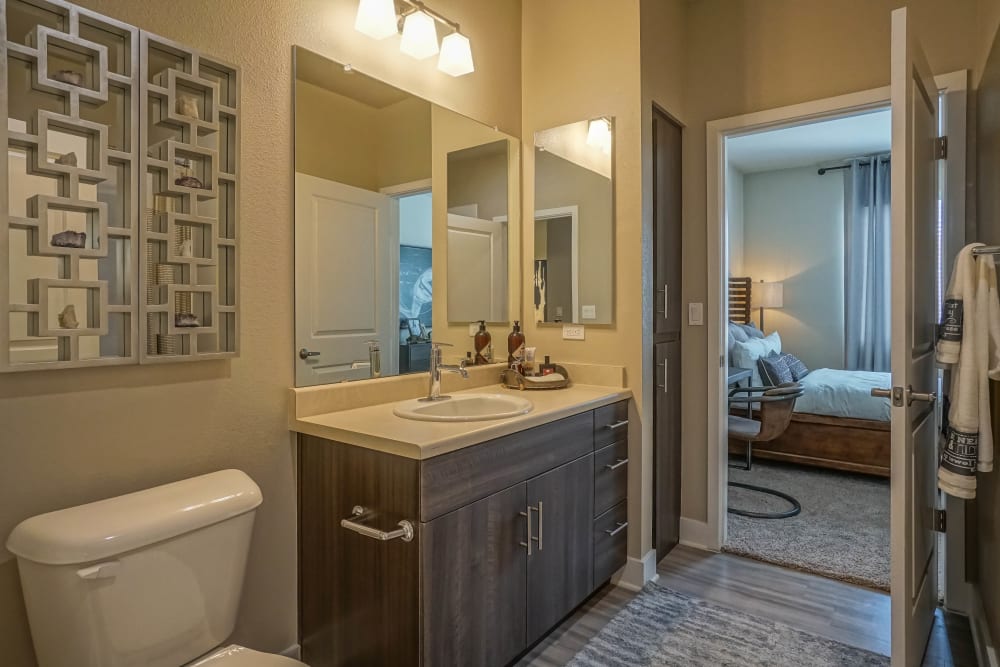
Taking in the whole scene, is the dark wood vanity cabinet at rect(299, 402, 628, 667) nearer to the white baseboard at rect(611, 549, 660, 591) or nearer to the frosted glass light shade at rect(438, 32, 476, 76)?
the white baseboard at rect(611, 549, 660, 591)

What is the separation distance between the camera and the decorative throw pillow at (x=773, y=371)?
14.0 ft

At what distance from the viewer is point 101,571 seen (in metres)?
1.14

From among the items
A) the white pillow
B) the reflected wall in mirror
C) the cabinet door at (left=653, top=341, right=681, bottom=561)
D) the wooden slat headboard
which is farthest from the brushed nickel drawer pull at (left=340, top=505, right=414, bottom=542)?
the wooden slat headboard

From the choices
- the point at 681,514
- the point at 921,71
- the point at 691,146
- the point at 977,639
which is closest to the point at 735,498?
the point at 681,514

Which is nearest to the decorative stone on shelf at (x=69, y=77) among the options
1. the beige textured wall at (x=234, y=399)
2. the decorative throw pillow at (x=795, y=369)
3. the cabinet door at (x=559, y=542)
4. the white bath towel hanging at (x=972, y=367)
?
the beige textured wall at (x=234, y=399)

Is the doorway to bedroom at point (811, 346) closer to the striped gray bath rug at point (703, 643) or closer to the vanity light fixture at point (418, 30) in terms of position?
the striped gray bath rug at point (703, 643)

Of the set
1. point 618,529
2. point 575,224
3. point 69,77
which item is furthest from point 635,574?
point 69,77

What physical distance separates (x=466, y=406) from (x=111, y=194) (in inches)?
50.7

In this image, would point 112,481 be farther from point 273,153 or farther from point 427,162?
point 427,162

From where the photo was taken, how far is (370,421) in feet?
5.67

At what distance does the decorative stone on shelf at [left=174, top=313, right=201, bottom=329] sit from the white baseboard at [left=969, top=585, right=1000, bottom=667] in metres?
2.52

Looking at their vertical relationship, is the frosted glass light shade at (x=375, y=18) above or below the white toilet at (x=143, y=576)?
above

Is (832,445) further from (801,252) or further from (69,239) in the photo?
(69,239)

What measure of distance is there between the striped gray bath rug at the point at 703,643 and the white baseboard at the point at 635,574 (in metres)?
0.13
